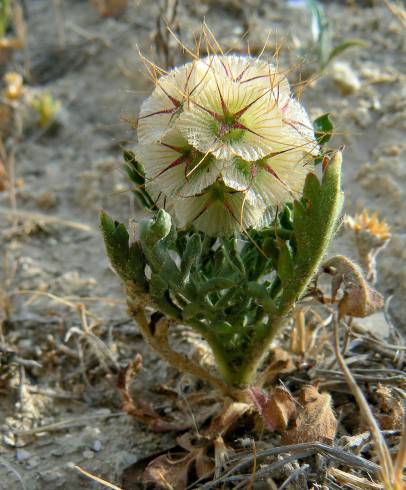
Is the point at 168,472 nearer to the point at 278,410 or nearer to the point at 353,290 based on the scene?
the point at 278,410

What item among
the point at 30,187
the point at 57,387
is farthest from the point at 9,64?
the point at 57,387

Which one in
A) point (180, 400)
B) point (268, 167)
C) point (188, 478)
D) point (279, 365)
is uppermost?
point (268, 167)

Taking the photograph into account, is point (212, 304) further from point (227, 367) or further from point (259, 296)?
point (227, 367)

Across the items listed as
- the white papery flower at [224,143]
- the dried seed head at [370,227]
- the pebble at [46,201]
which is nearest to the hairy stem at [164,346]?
the white papery flower at [224,143]

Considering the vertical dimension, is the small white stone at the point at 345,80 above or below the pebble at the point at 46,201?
above

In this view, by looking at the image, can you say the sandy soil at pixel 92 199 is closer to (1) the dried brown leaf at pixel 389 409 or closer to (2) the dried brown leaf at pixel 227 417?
(2) the dried brown leaf at pixel 227 417

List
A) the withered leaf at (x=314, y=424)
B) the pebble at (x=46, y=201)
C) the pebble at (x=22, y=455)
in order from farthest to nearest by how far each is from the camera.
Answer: the pebble at (x=46, y=201), the pebble at (x=22, y=455), the withered leaf at (x=314, y=424)

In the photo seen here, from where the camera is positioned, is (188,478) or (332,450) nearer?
(332,450)
